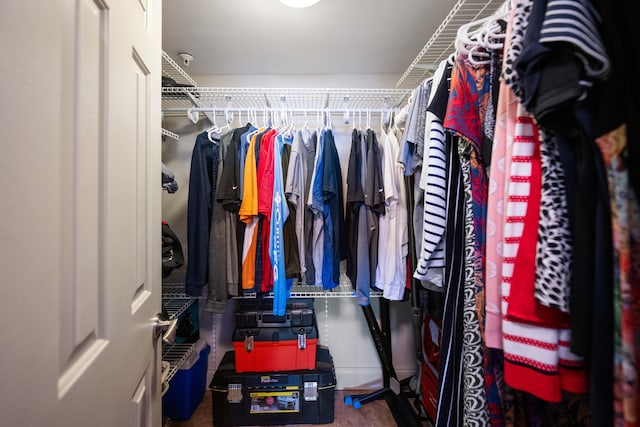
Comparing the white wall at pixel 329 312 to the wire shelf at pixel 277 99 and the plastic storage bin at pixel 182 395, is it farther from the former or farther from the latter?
the plastic storage bin at pixel 182 395

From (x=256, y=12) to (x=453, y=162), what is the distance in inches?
47.3

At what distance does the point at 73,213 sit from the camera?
0.38 meters

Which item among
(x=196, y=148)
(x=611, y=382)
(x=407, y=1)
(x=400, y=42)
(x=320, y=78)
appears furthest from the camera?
(x=320, y=78)

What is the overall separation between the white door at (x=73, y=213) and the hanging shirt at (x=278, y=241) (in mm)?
621

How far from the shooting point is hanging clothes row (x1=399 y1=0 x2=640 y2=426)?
359 mm

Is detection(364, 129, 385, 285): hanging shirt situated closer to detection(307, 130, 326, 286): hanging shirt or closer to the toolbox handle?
detection(307, 130, 326, 286): hanging shirt

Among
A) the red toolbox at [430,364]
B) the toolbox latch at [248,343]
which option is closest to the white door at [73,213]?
the toolbox latch at [248,343]

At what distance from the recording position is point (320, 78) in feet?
5.73

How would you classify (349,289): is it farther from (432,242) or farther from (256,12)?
(256,12)

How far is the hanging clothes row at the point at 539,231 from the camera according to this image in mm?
359

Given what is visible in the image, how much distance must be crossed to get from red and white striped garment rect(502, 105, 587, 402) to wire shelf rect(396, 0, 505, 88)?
0.55 meters

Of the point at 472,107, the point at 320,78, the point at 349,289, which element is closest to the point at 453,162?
the point at 472,107

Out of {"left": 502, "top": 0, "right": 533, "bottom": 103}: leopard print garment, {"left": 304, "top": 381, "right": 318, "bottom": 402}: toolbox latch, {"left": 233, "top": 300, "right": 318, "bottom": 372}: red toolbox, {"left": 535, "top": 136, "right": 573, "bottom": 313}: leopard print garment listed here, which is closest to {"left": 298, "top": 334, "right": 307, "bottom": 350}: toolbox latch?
{"left": 233, "top": 300, "right": 318, "bottom": 372}: red toolbox

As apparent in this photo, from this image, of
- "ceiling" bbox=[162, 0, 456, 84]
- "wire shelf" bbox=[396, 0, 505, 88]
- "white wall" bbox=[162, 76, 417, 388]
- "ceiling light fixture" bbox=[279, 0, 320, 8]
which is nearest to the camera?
"wire shelf" bbox=[396, 0, 505, 88]
